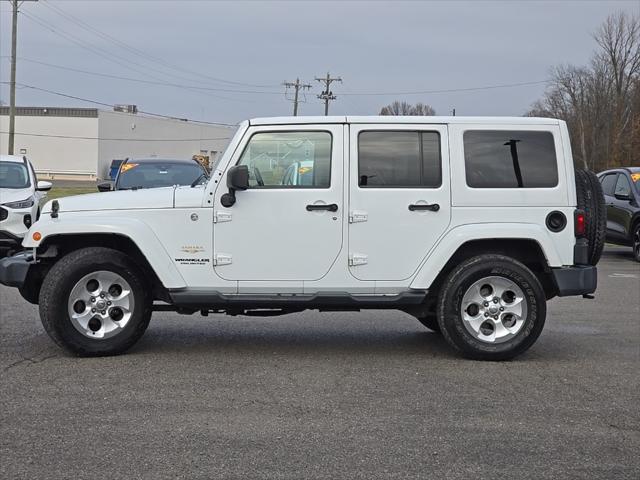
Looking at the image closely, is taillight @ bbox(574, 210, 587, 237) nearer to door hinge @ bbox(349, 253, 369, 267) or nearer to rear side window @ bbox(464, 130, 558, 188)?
rear side window @ bbox(464, 130, 558, 188)

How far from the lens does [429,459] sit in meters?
4.45

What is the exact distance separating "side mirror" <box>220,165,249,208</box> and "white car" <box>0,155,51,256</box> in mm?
6392

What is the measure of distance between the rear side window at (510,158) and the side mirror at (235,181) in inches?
72.8

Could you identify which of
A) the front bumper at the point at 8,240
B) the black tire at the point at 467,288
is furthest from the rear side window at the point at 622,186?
the front bumper at the point at 8,240

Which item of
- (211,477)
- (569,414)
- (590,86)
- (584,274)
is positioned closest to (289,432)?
(211,477)

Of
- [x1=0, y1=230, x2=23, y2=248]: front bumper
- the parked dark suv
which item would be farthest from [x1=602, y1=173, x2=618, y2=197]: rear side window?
[x1=0, y1=230, x2=23, y2=248]: front bumper

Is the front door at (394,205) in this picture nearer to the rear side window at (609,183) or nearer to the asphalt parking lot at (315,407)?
the asphalt parking lot at (315,407)

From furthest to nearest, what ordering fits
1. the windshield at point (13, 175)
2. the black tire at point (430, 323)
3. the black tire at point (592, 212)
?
the windshield at point (13, 175) < the black tire at point (430, 323) < the black tire at point (592, 212)

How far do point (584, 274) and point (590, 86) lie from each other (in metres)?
67.4

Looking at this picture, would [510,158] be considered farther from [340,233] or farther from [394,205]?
[340,233]

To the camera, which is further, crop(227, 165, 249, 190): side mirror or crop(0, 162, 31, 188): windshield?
crop(0, 162, 31, 188): windshield

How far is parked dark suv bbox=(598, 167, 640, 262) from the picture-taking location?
15.2 m

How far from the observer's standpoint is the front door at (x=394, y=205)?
6715mm

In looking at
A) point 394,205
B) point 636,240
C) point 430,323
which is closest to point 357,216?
point 394,205
